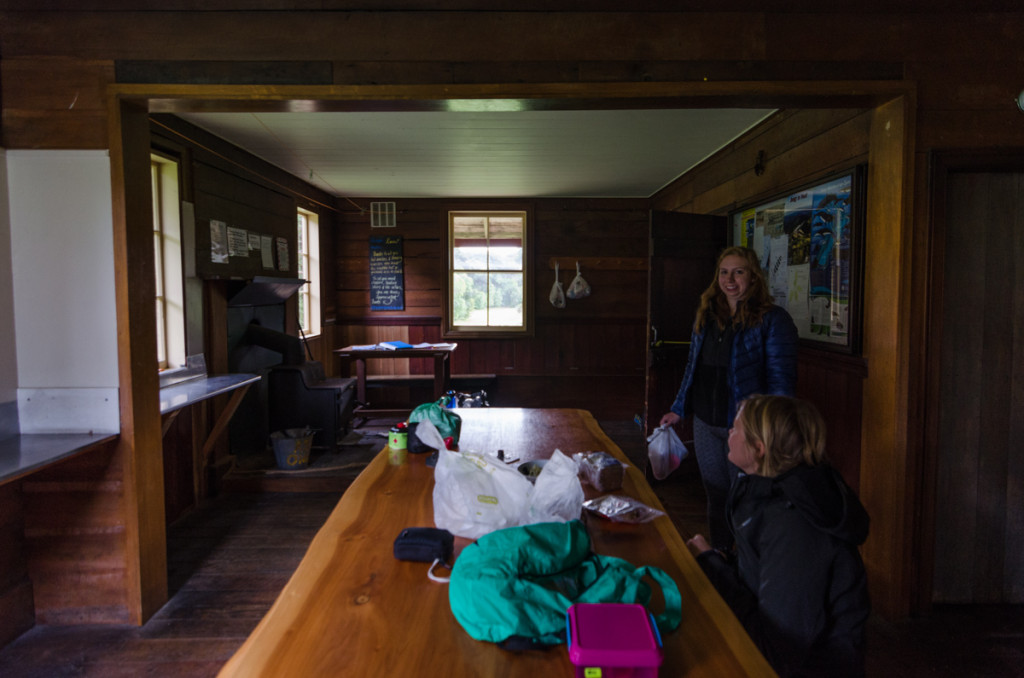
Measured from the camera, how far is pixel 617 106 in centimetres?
241

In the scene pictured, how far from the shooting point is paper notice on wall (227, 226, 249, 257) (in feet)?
13.5

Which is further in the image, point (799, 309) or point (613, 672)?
point (799, 309)

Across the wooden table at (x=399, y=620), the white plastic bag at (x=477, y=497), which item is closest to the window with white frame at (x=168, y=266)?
the wooden table at (x=399, y=620)

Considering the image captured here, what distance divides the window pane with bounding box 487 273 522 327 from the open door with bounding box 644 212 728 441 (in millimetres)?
2806

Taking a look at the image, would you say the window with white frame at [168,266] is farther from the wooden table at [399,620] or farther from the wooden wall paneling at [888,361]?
the wooden wall paneling at [888,361]

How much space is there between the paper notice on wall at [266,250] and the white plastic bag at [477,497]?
3.76 meters

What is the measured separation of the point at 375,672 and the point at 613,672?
0.39 m

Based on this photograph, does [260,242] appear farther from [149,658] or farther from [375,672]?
[375,672]

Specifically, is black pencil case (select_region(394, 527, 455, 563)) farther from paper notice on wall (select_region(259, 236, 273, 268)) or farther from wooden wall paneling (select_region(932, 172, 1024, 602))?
paper notice on wall (select_region(259, 236, 273, 268))

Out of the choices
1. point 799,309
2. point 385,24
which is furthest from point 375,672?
point 799,309

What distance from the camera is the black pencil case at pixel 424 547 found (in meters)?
1.29

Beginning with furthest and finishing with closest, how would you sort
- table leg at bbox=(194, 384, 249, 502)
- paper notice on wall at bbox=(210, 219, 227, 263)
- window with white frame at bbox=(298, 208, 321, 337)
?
1. window with white frame at bbox=(298, 208, 321, 337)
2. paper notice on wall at bbox=(210, 219, 227, 263)
3. table leg at bbox=(194, 384, 249, 502)

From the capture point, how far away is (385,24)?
2.27 m

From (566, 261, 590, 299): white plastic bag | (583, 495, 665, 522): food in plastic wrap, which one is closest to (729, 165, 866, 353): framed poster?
(583, 495, 665, 522): food in plastic wrap
